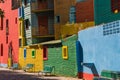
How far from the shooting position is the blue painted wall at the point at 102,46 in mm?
18625

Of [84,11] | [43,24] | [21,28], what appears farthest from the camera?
[21,28]

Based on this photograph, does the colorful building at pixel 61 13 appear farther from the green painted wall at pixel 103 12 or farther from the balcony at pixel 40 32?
the green painted wall at pixel 103 12

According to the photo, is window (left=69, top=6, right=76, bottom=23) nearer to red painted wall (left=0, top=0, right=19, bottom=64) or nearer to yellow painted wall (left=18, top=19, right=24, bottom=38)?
yellow painted wall (left=18, top=19, right=24, bottom=38)

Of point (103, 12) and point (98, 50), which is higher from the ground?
point (103, 12)

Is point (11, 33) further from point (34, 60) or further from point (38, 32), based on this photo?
point (34, 60)

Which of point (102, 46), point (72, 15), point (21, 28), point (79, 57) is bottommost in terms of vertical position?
point (79, 57)

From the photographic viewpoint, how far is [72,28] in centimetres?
3662

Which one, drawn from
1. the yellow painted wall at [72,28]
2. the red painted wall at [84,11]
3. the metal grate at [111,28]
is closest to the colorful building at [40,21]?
the red painted wall at [84,11]

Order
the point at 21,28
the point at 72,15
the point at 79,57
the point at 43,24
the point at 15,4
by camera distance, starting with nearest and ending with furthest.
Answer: the point at 79,57 < the point at 72,15 < the point at 43,24 < the point at 21,28 < the point at 15,4

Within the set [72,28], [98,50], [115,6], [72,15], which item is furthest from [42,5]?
[98,50]

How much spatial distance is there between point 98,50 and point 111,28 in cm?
250

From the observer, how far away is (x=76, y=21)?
3838 centimetres

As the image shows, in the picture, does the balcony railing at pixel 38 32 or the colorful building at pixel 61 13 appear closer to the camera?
the colorful building at pixel 61 13

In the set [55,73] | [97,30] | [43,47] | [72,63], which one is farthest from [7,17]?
[97,30]
